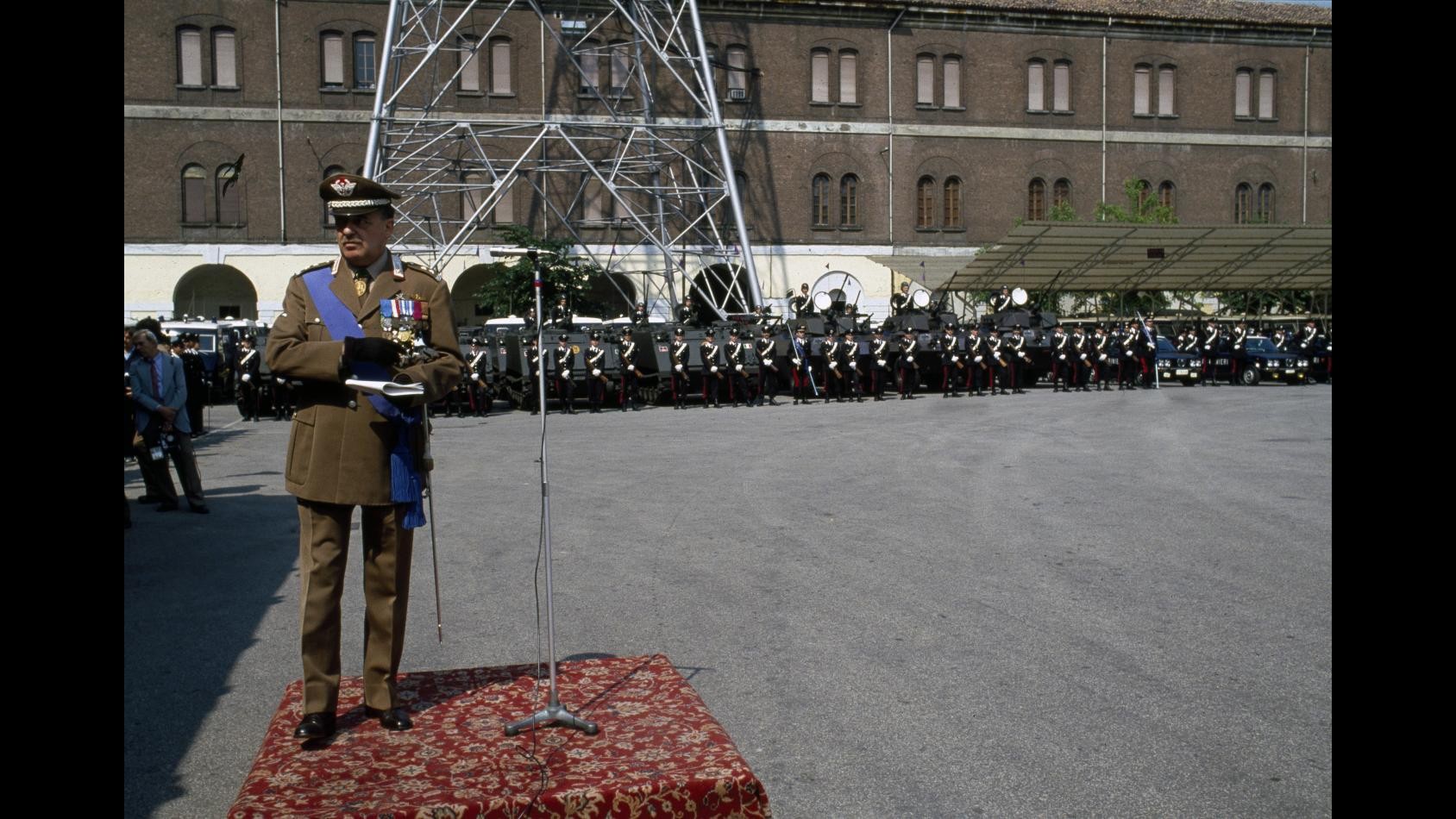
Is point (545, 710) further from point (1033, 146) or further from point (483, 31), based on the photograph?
point (1033, 146)

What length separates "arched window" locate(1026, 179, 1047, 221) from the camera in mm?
52188

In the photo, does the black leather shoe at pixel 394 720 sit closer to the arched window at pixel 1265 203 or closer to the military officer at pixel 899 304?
the military officer at pixel 899 304

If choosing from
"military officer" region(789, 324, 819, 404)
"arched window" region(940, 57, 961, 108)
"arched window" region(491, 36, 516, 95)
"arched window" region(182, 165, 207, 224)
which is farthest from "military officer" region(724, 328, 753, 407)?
"arched window" region(940, 57, 961, 108)

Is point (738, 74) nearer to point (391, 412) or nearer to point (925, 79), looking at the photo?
point (925, 79)

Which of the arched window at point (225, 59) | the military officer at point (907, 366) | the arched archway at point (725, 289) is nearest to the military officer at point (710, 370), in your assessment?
the military officer at point (907, 366)

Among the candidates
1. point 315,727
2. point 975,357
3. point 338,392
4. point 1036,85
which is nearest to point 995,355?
point 975,357

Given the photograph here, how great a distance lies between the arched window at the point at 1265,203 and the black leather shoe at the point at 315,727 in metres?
55.0

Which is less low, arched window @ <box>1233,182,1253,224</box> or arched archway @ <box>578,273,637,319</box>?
arched window @ <box>1233,182,1253,224</box>

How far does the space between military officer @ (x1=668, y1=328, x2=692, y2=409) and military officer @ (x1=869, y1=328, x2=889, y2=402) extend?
15.3 ft

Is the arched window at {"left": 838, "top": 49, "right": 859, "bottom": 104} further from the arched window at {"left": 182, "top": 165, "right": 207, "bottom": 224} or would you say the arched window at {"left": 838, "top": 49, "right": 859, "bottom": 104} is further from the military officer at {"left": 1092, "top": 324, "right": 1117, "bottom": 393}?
the arched window at {"left": 182, "top": 165, "right": 207, "bottom": 224}

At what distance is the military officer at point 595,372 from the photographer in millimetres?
29953

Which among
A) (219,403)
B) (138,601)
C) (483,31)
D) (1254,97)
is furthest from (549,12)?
(138,601)
